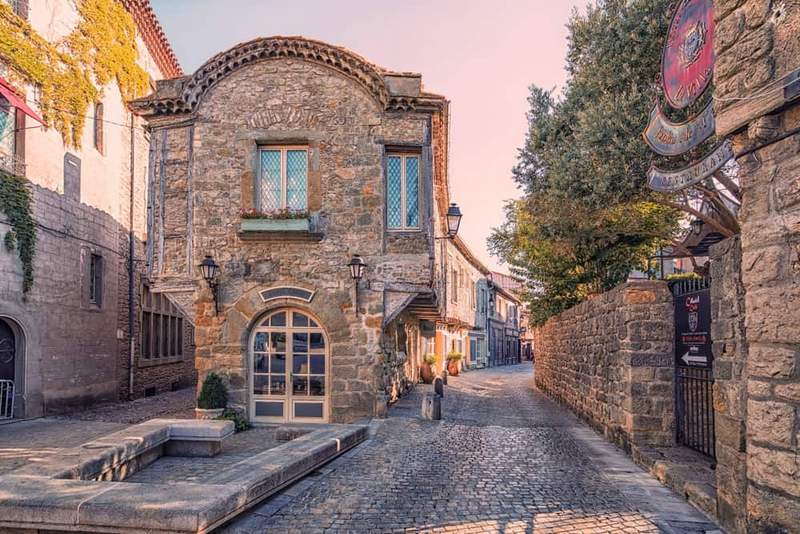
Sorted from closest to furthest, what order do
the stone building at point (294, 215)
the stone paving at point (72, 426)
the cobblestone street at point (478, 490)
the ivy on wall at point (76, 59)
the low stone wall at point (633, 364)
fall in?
the cobblestone street at point (478, 490), the low stone wall at point (633, 364), the stone paving at point (72, 426), the stone building at point (294, 215), the ivy on wall at point (76, 59)

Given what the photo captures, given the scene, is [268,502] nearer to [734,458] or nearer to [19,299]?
[734,458]

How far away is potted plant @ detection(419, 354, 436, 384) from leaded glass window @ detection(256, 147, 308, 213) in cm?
935

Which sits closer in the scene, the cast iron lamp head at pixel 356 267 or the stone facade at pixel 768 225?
the stone facade at pixel 768 225

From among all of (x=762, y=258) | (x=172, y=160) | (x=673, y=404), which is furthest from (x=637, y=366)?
(x=172, y=160)

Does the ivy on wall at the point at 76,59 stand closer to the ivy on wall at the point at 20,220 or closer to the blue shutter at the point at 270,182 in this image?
the ivy on wall at the point at 20,220

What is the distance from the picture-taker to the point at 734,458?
4.50 m

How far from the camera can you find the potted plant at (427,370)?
742 inches

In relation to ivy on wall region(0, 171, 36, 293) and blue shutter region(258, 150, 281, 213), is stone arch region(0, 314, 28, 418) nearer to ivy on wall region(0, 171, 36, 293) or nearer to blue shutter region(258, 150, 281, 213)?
ivy on wall region(0, 171, 36, 293)

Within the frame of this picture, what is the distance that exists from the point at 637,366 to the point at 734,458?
2890 millimetres

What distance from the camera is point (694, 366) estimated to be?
6.60 meters

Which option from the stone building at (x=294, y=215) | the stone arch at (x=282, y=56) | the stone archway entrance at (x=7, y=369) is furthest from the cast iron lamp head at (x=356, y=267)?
the stone archway entrance at (x=7, y=369)

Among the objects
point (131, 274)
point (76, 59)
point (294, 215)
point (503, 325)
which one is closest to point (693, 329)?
point (294, 215)

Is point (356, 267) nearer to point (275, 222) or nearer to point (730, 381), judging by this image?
point (275, 222)

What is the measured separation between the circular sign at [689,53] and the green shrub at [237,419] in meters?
8.51
